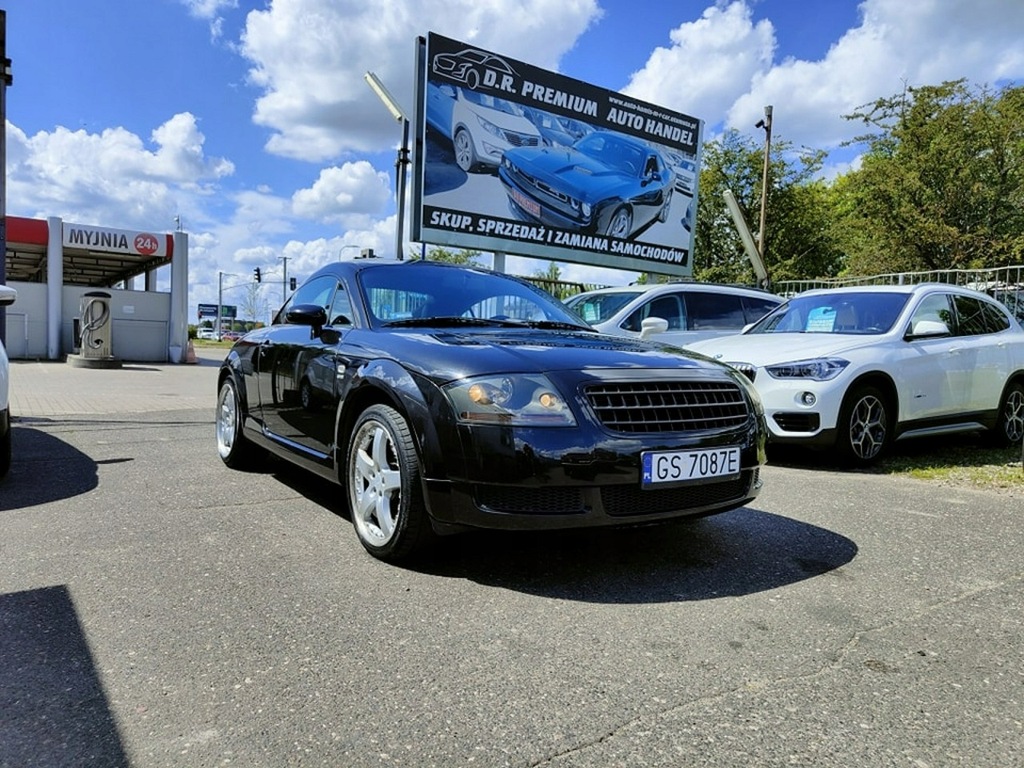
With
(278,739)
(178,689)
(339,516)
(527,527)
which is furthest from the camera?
(339,516)

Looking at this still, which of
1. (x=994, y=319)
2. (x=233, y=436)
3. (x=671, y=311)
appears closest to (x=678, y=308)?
(x=671, y=311)

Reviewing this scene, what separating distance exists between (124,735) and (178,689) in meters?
0.24

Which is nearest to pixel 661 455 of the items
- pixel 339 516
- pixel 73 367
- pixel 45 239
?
pixel 339 516

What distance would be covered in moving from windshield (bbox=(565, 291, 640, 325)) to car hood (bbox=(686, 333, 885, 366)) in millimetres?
2124

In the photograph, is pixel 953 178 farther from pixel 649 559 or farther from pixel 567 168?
pixel 649 559

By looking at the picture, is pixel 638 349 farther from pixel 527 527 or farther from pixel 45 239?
pixel 45 239

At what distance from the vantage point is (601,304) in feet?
30.1

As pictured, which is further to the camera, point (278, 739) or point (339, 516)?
point (339, 516)

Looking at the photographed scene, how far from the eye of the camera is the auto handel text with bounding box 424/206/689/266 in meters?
13.5

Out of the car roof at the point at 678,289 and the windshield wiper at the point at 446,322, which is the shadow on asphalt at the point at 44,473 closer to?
the windshield wiper at the point at 446,322

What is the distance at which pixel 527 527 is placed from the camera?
289 centimetres

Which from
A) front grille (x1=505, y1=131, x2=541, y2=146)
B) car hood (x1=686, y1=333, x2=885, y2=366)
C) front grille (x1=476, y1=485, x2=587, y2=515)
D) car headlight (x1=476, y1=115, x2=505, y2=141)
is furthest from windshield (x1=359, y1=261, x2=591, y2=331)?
front grille (x1=505, y1=131, x2=541, y2=146)

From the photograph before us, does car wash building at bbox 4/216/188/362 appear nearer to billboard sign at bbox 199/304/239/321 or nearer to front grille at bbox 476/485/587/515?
front grille at bbox 476/485/587/515

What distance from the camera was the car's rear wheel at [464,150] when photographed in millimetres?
13352
